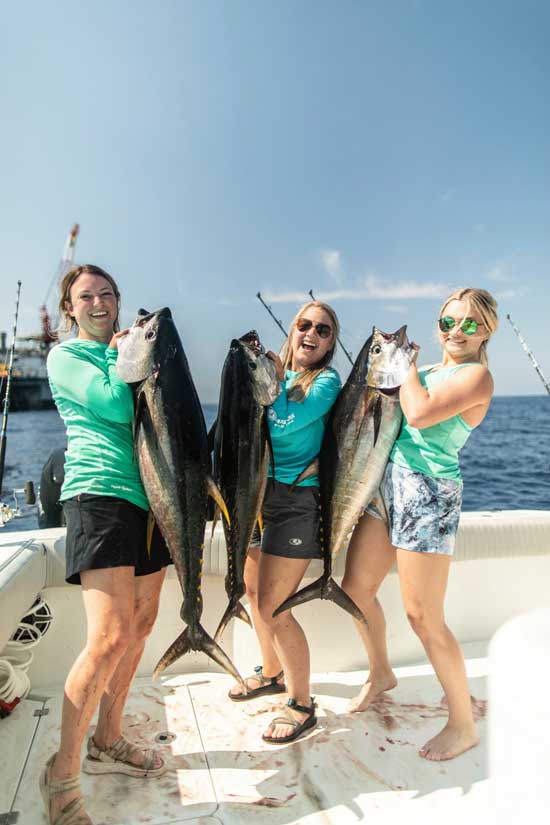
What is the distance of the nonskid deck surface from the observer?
236 cm

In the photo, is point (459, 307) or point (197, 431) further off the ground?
point (459, 307)

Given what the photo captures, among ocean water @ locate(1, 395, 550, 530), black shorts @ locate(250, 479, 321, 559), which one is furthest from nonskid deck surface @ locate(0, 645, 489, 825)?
ocean water @ locate(1, 395, 550, 530)

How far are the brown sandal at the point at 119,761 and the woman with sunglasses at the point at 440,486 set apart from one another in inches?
52.9

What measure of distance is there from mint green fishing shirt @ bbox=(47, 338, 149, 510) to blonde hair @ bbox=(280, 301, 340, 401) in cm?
87

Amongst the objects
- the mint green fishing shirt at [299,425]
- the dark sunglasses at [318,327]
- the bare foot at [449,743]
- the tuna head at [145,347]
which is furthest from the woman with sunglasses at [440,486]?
the tuna head at [145,347]

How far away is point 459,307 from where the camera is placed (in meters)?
2.70

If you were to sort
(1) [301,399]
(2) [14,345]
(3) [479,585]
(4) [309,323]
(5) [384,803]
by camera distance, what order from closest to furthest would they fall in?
(5) [384,803], (1) [301,399], (4) [309,323], (3) [479,585], (2) [14,345]

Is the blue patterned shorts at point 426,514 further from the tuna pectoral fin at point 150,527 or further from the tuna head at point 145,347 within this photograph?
the tuna head at point 145,347

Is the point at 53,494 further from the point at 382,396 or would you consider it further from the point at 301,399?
the point at 382,396

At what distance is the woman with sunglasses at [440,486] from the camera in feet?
8.58

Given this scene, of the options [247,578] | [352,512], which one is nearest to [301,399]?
[352,512]

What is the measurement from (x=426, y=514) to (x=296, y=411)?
2.66 ft

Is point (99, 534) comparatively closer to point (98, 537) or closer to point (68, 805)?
point (98, 537)

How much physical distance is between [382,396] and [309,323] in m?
0.56
